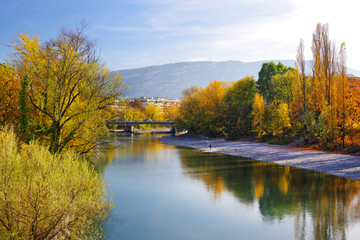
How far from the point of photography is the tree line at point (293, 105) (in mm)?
49969

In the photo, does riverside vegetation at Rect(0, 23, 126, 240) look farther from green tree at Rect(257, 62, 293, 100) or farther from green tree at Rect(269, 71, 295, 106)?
green tree at Rect(257, 62, 293, 100)

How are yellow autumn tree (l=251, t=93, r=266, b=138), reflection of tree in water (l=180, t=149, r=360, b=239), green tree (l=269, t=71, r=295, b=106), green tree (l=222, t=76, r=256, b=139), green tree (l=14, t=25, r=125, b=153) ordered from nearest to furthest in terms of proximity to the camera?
reflection of tree in water (l=180, t=149, r=360, b=239), green tree (l=14, t=25, r=125, b=153), yellow autumn tree (l=251, t=93, r=266, b=138), green tree (l=269, t=71, r=295, b=106), green tree (l=222, t=76, r=256, b=139)

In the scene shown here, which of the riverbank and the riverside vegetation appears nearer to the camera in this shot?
the riverside vegetation

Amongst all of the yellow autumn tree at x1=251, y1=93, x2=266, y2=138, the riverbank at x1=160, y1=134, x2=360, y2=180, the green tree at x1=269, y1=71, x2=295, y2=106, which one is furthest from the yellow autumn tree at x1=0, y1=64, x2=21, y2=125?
the green tree at x1=269, y1=71, x2=295, y2=106

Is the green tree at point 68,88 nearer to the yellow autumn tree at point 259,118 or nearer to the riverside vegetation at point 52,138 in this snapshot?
the riverside vegetation at point 52,138

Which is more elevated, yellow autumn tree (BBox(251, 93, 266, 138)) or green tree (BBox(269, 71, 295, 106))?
green tree (BBox(269, 71, 295, 106))

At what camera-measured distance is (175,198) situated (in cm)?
2911

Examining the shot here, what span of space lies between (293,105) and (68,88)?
163ft

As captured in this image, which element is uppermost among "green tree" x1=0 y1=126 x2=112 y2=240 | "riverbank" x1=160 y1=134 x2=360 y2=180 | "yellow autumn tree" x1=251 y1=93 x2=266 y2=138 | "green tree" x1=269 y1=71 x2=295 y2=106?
"green tree" x1=269 y1=71 x2=295 y2=106

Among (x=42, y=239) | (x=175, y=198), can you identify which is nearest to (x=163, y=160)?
(x=175, y=198)

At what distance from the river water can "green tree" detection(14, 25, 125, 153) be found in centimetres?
430

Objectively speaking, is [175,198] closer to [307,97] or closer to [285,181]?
[285,181]

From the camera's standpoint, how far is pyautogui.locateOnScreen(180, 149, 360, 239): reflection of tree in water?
21.4 meters

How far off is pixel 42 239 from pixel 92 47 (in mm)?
17921
